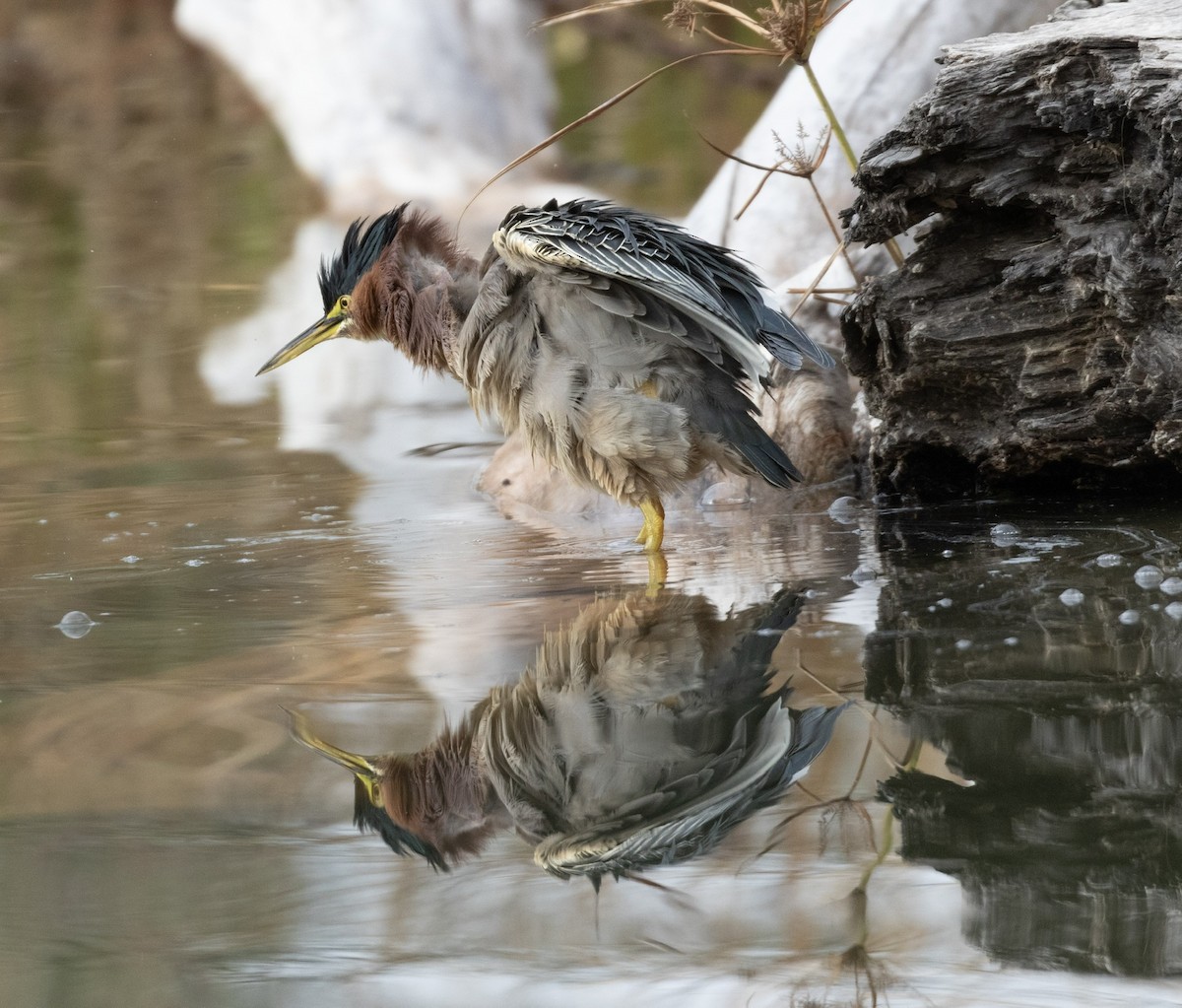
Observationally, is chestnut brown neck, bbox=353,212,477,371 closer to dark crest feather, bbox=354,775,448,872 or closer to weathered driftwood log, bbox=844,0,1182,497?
weathered driftwood log, bbox=844,0,1182,497

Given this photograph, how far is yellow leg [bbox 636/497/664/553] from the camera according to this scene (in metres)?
4.18

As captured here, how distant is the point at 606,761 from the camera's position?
242 centimetres

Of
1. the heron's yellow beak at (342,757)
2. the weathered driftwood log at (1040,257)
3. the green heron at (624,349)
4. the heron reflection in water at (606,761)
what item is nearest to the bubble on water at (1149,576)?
the weathered driftwood log at (1040,257)

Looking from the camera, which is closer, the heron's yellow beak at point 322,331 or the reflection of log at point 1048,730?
the reflection of log at point 1048,730

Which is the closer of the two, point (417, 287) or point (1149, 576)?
point (1149, 576)

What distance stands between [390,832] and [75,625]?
62.6 inches

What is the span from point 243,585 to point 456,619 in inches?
32.2

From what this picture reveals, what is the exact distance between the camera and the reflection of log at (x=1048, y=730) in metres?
1.81

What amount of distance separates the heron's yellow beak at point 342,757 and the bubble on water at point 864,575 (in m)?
1.42

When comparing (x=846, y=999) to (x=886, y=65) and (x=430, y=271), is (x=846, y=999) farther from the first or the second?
(x=886, y=65)

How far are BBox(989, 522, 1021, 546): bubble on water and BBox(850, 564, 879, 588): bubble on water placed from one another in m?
0.37

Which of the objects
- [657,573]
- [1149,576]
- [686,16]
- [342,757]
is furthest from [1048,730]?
[686,16]

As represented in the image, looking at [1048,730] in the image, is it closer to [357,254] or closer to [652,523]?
[652,523]

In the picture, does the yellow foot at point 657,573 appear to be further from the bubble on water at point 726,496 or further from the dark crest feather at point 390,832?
the dark crest feather at point 390,832
